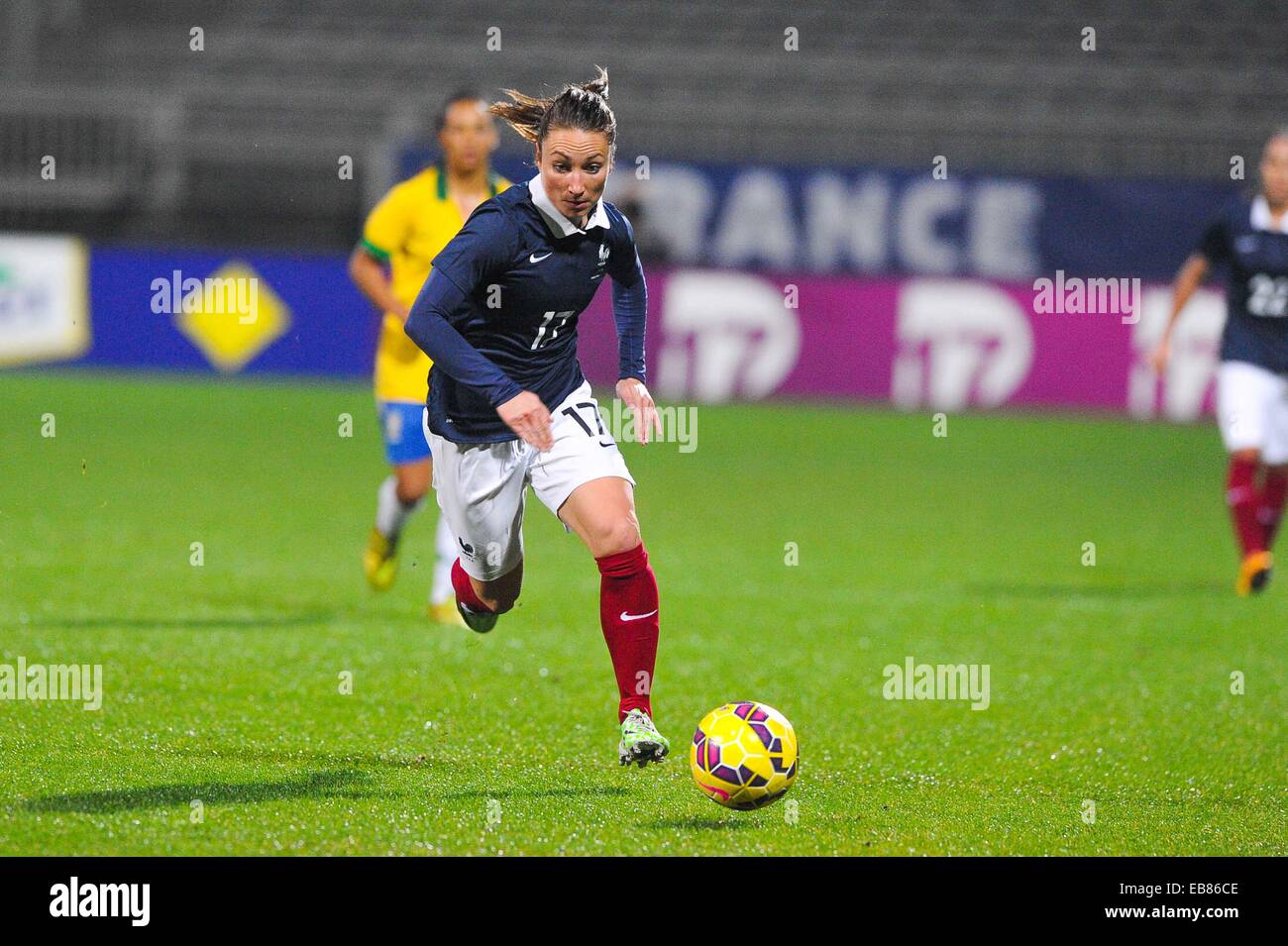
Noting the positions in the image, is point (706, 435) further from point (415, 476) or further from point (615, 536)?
point (615, 536)

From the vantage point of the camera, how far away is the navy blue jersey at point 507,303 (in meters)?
5.51

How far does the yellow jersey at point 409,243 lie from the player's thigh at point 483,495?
7.97 ft

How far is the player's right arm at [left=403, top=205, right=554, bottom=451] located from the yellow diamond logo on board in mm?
15006

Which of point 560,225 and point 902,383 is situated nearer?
point 560,225

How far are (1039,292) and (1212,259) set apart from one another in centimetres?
892

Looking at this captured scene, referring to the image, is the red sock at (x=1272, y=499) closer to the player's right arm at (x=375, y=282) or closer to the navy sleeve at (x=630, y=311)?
the player's right arm at (x=375, y=282)

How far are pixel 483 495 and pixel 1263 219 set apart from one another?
6.29m

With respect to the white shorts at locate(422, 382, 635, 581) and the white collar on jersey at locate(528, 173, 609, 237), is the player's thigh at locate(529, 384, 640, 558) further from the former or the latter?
the white collar on jersey at locate(528, 173, 609, 237)

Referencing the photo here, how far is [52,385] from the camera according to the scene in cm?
1936

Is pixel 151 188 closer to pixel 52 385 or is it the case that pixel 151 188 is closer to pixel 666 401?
pixel 52 385

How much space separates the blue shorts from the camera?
344 inches

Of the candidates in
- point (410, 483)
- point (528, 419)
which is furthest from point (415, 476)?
point (528, 419)

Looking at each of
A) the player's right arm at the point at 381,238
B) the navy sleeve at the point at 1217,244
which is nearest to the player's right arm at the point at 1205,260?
the navy sleeve at the point at 1217,244
